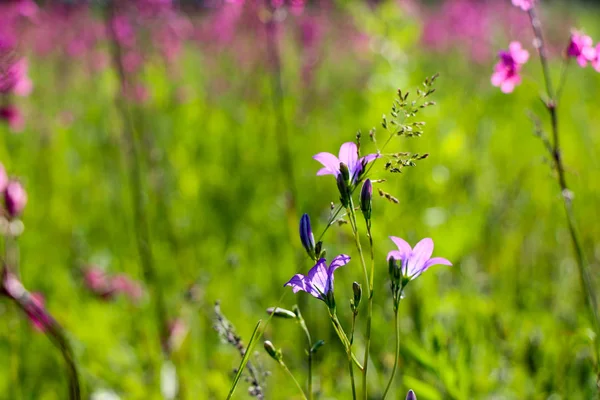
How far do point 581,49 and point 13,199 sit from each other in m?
1.09

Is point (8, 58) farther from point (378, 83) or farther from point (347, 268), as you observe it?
point (378, 83)

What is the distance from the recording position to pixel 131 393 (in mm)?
1594

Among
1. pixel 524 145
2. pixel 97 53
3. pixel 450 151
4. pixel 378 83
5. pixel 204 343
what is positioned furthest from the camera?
pixel 97 53

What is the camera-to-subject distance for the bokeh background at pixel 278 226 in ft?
5.03

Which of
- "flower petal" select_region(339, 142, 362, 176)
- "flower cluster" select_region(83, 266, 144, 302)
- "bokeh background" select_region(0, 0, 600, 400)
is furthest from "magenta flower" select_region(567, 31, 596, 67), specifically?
"flower cluster" select_region(83, 266, 144, 302)


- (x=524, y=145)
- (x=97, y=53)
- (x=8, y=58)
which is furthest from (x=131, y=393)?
(x=97, y=53)

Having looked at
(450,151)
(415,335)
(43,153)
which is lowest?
(415,335)

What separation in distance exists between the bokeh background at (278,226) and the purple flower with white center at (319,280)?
0.02 metres

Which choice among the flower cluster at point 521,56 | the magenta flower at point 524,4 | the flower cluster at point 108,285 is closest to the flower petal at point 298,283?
the flower cluster at point 521,56

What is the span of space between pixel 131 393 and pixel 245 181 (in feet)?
5.30

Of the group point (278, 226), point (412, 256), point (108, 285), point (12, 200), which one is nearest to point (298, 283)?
point (412, 256)

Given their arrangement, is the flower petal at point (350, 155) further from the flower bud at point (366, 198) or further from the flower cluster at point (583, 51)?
the flower cluster at point (583, 51)

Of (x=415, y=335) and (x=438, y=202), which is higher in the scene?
(x=438, y=202)

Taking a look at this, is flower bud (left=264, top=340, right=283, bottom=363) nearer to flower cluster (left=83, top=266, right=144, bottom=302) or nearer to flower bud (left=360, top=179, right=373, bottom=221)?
flower bud (left=360, top=179, right=373, bottom=221)
